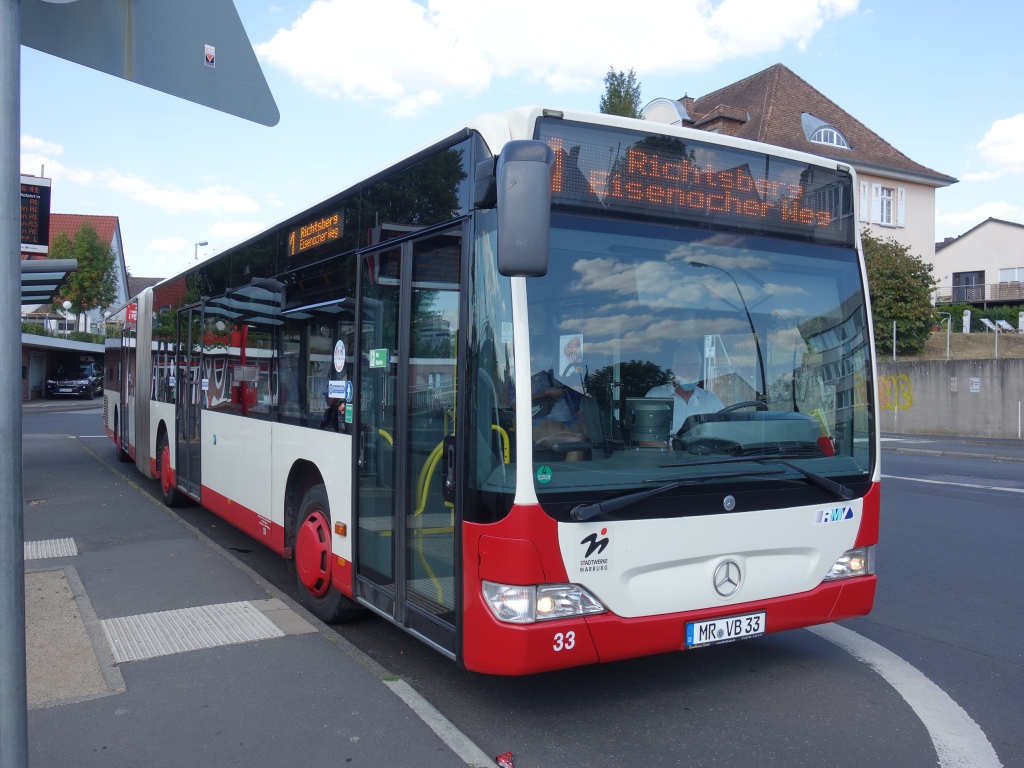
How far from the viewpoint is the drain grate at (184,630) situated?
548 centimetres

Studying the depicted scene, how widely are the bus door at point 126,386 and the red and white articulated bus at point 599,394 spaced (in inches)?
384

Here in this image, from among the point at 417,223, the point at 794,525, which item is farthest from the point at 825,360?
the point at 417,223

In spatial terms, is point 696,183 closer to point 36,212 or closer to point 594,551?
point 594,551

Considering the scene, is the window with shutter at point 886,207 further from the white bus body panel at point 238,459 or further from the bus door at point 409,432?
the bus door at point 409,432

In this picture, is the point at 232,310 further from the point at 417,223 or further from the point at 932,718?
the point at 932,718

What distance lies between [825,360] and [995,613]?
3258 millimetres

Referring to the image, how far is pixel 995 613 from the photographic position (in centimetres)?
668

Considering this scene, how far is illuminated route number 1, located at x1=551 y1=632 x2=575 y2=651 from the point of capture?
401 cm

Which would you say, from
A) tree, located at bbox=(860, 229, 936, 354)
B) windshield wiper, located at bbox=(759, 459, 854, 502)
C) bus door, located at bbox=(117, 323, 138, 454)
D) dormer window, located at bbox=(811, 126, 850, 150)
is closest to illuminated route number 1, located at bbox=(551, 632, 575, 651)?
windshield wiper, located at bbox=(759, 459, 854, 502)

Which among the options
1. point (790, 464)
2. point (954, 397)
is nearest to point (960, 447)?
point (954, 397)

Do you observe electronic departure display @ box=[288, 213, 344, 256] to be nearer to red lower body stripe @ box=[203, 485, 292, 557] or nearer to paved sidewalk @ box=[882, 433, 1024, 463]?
red lower body stripe @ box=[203, 485, 292, 557]

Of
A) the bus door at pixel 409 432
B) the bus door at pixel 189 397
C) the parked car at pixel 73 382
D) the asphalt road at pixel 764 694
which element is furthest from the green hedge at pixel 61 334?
the asphalt road at pixel 764 694

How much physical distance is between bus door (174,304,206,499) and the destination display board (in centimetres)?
656

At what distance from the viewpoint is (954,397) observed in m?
27.1
